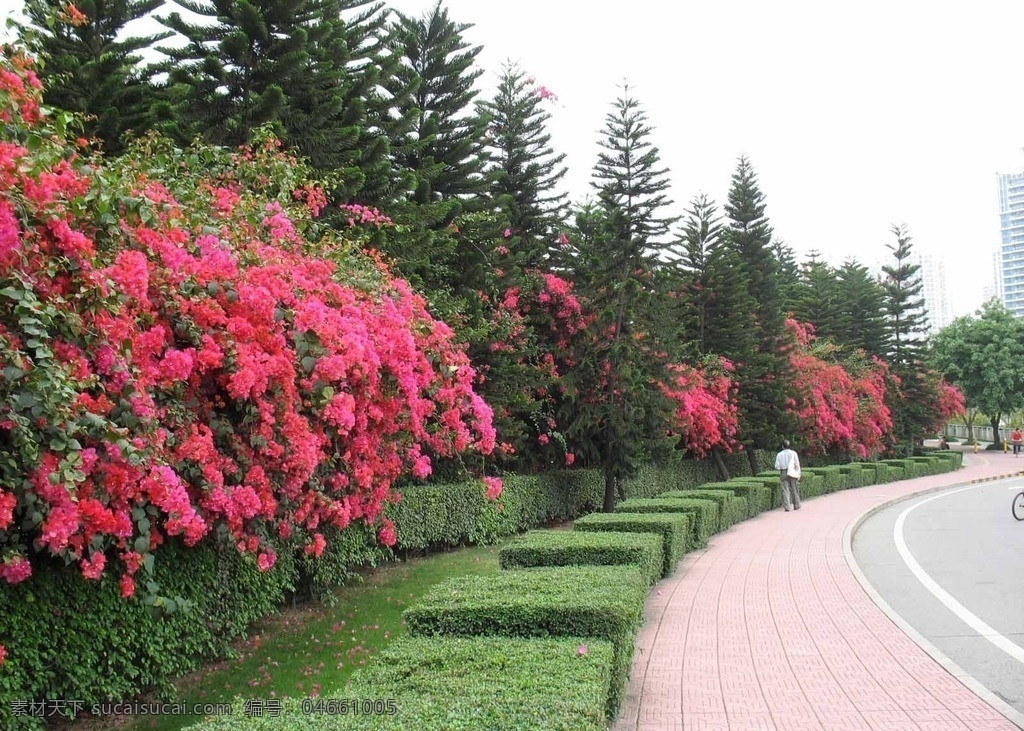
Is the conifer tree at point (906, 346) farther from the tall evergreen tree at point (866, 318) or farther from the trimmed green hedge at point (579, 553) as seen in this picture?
the trimmed green hedge at point (579, 553)

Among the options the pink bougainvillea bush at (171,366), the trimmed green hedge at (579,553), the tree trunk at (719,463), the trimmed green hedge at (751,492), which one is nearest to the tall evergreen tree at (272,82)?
Result: the pink bougainvillea bush at (171,366)

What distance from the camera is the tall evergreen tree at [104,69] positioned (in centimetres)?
1160

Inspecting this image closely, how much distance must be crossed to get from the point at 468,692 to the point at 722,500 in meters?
11.8

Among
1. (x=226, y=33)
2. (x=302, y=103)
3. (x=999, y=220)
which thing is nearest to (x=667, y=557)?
(x=302, y=103)

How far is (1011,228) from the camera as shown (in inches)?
5541

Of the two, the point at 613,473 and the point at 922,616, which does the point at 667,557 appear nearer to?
the point at 922,616

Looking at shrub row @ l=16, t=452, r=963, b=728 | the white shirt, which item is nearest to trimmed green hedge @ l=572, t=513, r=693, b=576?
shrub row @ l=16, t=452, r=963, b=728

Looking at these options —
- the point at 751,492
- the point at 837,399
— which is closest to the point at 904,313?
the point at 837,399

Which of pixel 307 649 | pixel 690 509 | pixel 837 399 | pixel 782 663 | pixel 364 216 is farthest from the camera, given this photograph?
pixel 837 399

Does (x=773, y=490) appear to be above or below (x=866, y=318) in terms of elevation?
below

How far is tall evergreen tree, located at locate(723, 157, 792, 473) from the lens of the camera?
28.3 m

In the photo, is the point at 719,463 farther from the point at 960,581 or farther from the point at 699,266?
the point at 960,581

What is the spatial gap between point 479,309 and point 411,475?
12.3 ft

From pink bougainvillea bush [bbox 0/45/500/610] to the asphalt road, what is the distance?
16.6ft
